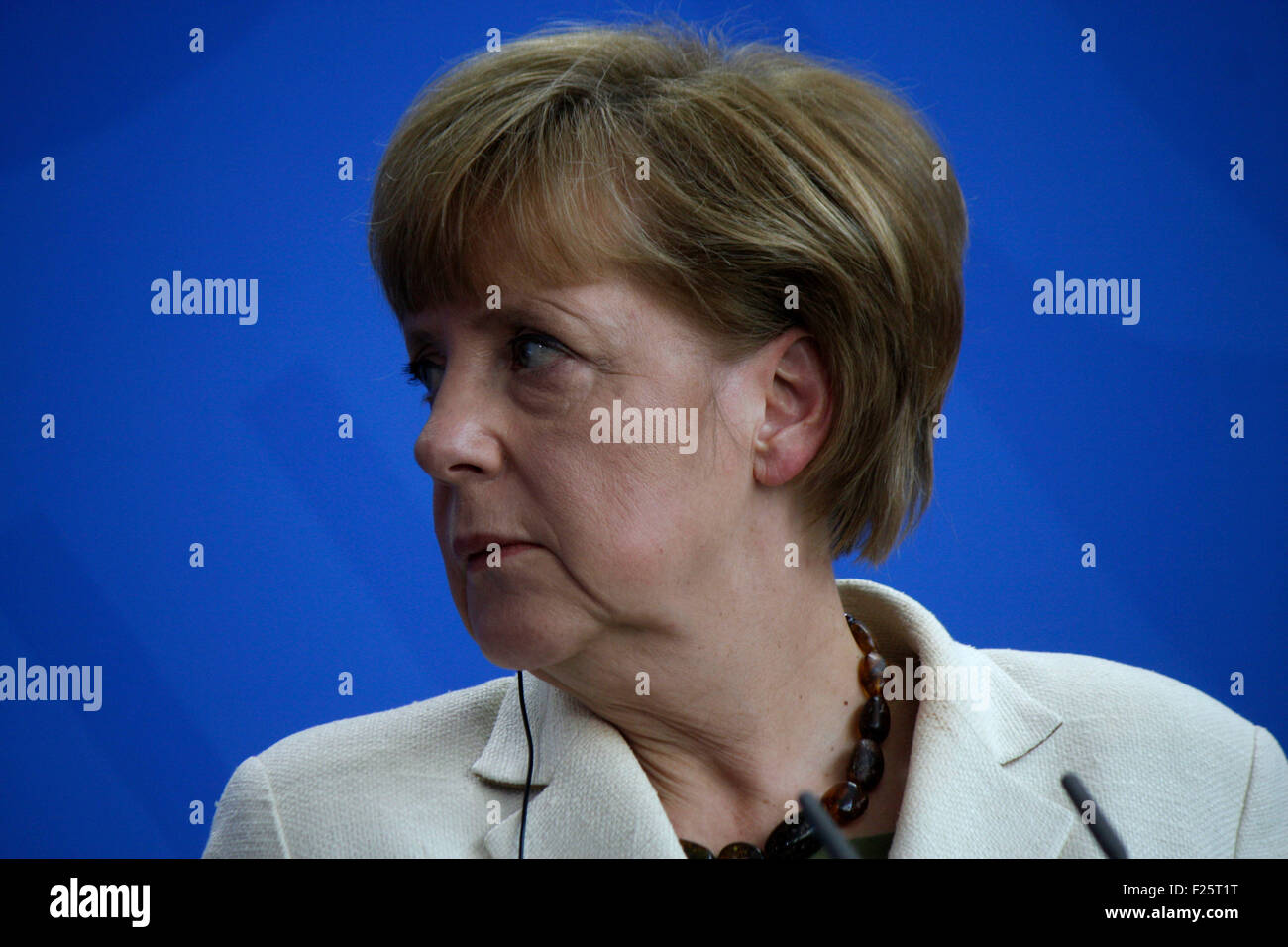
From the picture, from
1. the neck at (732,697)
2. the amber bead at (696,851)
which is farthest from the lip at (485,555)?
the amber bead at (696,851)

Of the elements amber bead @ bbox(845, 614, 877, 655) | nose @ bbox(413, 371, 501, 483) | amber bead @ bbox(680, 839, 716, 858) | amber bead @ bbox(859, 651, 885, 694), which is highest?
nose @ bbox(413, 371, 501, 483)

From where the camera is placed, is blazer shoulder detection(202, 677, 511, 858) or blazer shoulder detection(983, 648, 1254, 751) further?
blazer shoulder detection(983, 648, 1254, 751)

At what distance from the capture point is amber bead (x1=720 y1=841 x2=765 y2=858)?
1.35m

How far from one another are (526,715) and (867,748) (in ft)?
1.27

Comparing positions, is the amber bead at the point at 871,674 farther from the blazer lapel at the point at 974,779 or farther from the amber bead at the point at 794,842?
the amber bead at the point at 794,842

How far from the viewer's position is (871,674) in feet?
4.94

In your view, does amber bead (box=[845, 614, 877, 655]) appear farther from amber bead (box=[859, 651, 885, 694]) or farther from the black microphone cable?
the black microphone cable

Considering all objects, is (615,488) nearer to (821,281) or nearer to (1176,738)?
(821,281)

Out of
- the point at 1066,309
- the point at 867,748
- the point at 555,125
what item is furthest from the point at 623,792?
the point at 1066,309

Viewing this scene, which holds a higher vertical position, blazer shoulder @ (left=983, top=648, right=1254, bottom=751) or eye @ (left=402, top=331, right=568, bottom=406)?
eye @ (left=402, top=331, right=568, bottom=406)

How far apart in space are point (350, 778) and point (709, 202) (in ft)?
2.46

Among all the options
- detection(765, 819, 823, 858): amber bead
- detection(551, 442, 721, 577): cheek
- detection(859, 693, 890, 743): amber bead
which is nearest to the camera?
detection(551, 442, 721, 577): cheek

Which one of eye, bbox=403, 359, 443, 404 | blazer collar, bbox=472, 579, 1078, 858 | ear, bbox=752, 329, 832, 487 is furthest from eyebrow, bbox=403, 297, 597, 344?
blazer collar, bbox=472, 579, 1078, 858

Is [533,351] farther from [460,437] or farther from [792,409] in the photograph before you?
[792,409]
